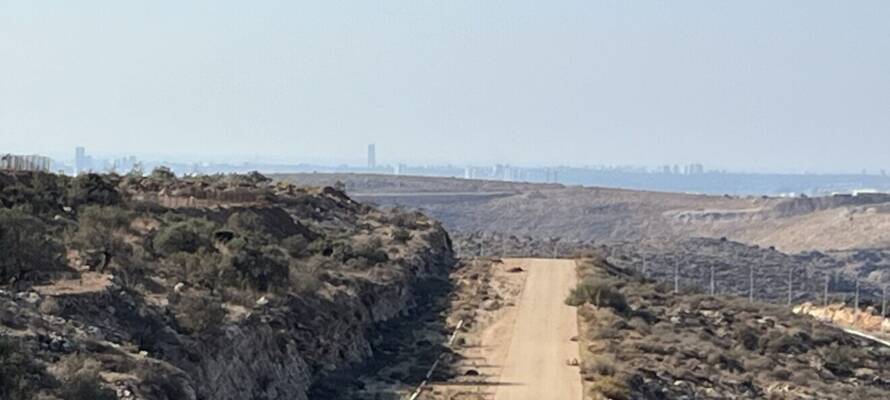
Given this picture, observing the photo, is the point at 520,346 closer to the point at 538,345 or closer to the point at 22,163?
the point at 538,345

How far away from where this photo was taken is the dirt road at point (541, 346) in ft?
98.1

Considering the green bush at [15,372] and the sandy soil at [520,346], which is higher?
the green bush at [15,372]

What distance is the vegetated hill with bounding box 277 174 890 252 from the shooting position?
5886 inches

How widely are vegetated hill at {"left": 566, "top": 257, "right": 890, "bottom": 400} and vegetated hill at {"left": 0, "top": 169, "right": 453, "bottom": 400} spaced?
226 inches

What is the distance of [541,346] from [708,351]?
17.4 feet

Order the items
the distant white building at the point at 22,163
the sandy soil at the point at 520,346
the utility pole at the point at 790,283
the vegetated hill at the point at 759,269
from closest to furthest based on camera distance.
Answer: the sandy soil at the point at 520,346
the distant white building at the point at 22,163
the utility pole at the point at 790,283
the vegetated hill at the point at 759,269

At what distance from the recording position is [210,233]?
3431 cm

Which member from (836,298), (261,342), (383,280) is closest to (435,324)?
(383,280)

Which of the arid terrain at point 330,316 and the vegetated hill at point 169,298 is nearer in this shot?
the vegetated hill at point 169,298

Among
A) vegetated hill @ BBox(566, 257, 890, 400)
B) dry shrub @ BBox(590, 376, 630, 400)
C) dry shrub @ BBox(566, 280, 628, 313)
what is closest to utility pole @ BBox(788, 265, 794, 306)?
vegetated hill @ BBox(566, 257, 890, 400)

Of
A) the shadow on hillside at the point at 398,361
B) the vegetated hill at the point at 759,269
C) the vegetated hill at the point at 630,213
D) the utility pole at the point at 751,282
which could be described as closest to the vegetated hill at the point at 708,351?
the shadow on hillside at the point at 398,361

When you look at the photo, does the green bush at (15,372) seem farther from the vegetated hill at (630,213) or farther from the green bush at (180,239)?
the vegetated hill at (630,213)

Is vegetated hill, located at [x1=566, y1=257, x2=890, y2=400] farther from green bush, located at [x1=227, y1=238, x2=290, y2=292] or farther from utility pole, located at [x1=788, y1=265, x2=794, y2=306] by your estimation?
utility pole, located at [x1=788, y1=265, x2=794, y2=306]

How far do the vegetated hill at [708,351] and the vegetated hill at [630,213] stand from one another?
292 ft
